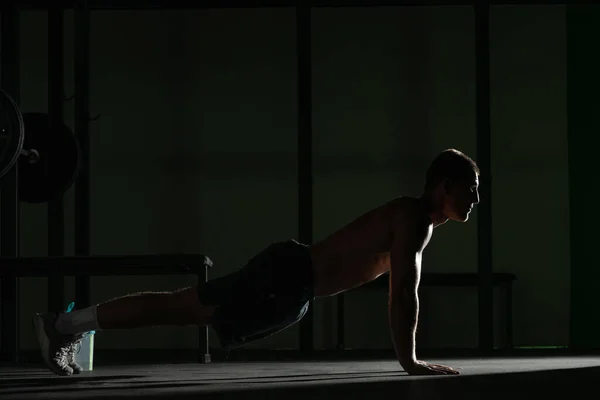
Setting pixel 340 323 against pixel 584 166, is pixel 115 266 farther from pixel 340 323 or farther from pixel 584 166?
pixel 584 166

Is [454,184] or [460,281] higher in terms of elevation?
[454,184]

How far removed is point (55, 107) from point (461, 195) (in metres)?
3.17

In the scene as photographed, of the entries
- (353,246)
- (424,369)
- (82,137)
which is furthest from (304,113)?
(424,369)

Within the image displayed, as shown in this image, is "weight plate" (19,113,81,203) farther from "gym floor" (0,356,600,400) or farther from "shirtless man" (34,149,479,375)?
"shirtless man" (34,149,479,375)

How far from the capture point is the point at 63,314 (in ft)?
12.0

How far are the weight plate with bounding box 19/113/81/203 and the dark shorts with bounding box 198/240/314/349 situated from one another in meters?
2.51

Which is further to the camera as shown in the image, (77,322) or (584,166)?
(584,166)

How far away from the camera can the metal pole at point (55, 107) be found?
601 cm

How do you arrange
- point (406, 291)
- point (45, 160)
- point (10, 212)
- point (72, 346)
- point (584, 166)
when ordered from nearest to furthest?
1. point (406, 291)
2. point (72, 346)
3. point (10, 212)
4. point (45, 160)
5. point (584, 166)

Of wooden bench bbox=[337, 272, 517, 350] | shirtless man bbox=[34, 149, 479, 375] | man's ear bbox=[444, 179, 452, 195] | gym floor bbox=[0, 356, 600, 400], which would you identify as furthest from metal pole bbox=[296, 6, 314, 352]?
man's ear bbox=[444, 179, 452, 195]

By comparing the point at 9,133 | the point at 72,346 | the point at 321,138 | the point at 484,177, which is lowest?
the point at 72,346

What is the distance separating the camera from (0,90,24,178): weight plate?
5.27m

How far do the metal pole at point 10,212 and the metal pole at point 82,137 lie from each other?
0.36m

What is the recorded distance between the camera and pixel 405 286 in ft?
11.5
